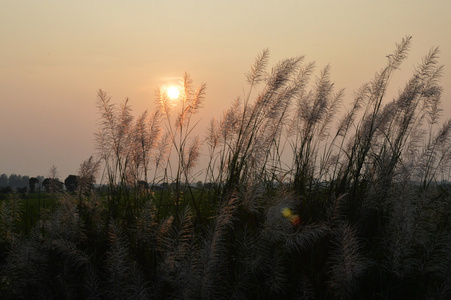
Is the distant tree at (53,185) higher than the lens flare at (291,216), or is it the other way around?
the distant tree at (53,185)

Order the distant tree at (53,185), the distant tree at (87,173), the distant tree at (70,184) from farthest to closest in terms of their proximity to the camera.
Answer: the distant tree at (70,184) → the distant tree at (53,185) → the distant tree at (87,173)

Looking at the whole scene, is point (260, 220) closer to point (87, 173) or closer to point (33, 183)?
point (87, 173)

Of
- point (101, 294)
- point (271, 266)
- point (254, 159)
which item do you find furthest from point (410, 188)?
point (101, 294)

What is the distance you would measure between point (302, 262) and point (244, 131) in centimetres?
152

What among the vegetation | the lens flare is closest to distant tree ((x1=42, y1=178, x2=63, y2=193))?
the vegetation

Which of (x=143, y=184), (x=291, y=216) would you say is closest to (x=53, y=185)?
(x=143, y=184)

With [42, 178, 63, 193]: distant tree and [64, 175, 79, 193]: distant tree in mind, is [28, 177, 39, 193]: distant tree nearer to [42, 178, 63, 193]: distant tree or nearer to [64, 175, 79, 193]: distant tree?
[64, 175, 79, 193]: distant tree

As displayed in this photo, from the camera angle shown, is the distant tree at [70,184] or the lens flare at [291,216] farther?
the distant tree at [70,184]

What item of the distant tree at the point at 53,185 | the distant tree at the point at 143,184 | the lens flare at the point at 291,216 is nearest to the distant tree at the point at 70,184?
the distant tree at the point at 53,185

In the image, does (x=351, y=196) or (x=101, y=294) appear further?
(x=351, y=196)

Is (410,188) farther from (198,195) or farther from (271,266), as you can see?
(198,195)

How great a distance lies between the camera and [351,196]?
4449mm

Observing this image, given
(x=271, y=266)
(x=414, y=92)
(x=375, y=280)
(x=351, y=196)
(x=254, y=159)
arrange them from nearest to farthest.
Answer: (x=271, y=266), (x=375, y=280), (x=351, y=196), (x=254, y=159), (x=414, y=92)

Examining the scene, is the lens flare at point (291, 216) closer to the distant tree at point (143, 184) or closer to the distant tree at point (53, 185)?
the distant tree at point (143, 184)
